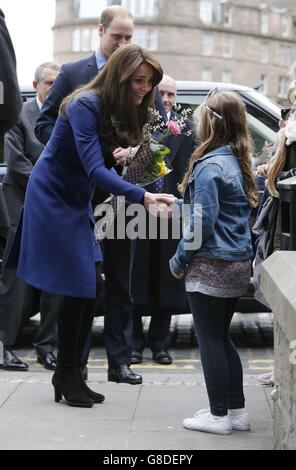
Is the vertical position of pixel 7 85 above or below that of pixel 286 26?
above

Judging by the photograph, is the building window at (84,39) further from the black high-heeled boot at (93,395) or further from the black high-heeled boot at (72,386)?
the black high-heeled boot at (72,386)

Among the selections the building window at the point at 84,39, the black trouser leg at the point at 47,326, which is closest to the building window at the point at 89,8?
the building window at the point at 84,39

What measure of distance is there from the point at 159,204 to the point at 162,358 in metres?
2.90

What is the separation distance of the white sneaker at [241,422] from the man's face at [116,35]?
7.86ft

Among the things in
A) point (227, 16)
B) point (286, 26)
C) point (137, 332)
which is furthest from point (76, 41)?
point (137, 332)

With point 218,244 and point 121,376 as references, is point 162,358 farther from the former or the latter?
point 218,244

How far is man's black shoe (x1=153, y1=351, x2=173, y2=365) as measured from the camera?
8430mm

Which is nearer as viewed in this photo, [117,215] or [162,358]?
[117,215]

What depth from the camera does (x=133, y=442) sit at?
5367 millimetres

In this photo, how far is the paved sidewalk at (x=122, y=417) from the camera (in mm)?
5379

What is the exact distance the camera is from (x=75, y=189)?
608 centimetres
